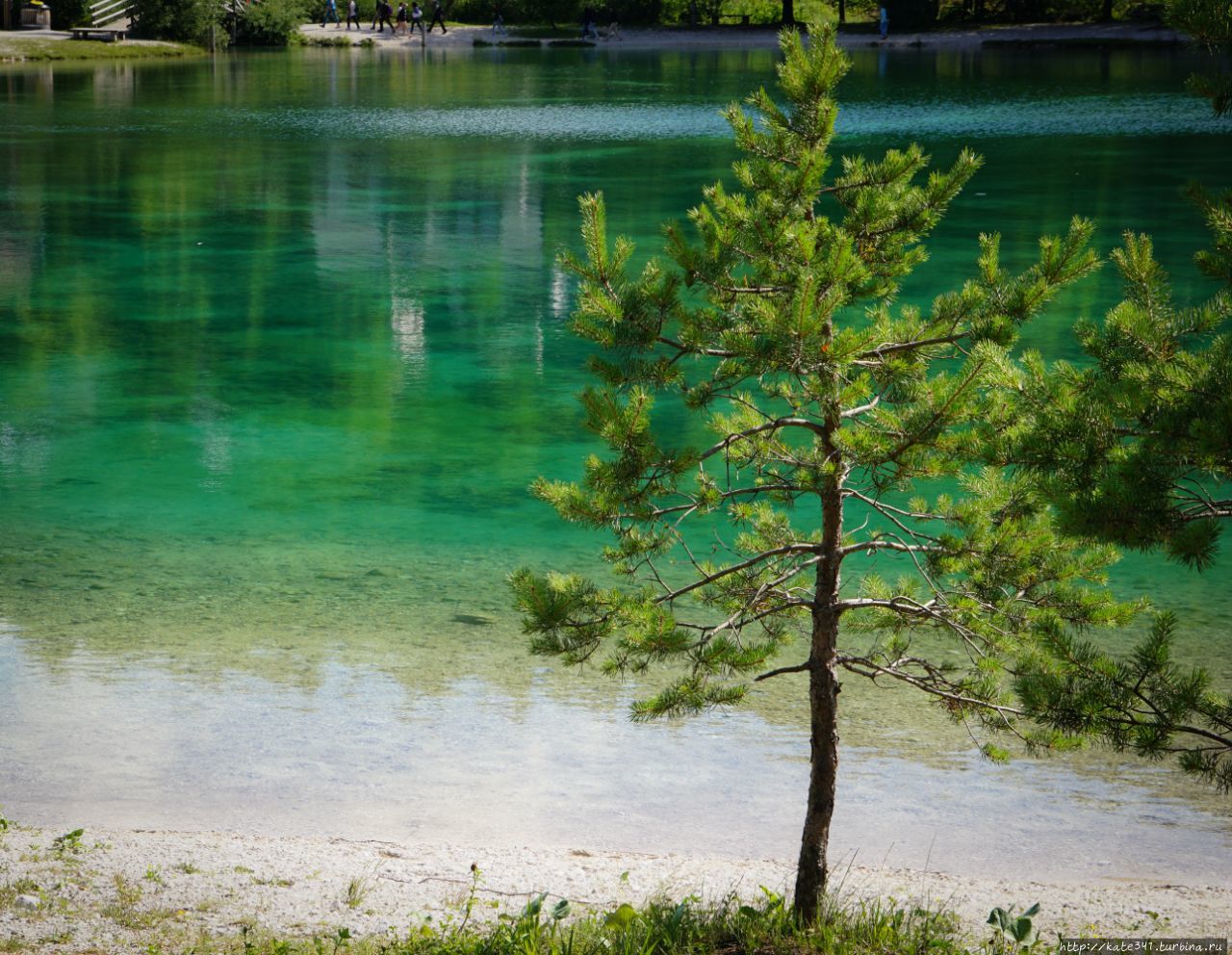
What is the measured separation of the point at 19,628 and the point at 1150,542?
632 centimetres

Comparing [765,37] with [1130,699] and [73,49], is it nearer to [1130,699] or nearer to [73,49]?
Answer: [73,49]

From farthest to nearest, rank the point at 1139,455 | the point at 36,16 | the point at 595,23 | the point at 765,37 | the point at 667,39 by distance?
the point at 595,23
the point at 667,39
the point at 765,37
the point at 36,16
the point at 1139,455

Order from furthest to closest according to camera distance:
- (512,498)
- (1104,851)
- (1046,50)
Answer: (1046,50) → (512,498) → (1104,851)

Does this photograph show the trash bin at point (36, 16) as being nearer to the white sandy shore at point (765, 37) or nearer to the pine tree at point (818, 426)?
the white sandy shore at point (765, 37)

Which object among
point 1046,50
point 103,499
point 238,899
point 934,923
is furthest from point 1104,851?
point 1046,50

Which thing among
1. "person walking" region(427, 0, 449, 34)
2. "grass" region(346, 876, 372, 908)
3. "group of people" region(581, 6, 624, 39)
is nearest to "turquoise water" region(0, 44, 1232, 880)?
"grass" region(346, 876, 372, 908)

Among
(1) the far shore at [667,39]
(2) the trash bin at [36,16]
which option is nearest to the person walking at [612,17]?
(1) the far shore at [667,39]

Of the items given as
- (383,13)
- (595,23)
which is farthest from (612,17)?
(383,13)

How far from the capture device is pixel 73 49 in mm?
51312

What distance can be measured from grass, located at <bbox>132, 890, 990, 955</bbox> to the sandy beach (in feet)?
169

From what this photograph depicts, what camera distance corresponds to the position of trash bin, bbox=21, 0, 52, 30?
178 ft

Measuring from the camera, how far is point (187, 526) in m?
10.0

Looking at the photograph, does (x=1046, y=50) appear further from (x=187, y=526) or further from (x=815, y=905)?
(x=815, y=905)

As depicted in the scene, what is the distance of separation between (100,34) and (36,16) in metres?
2.47
